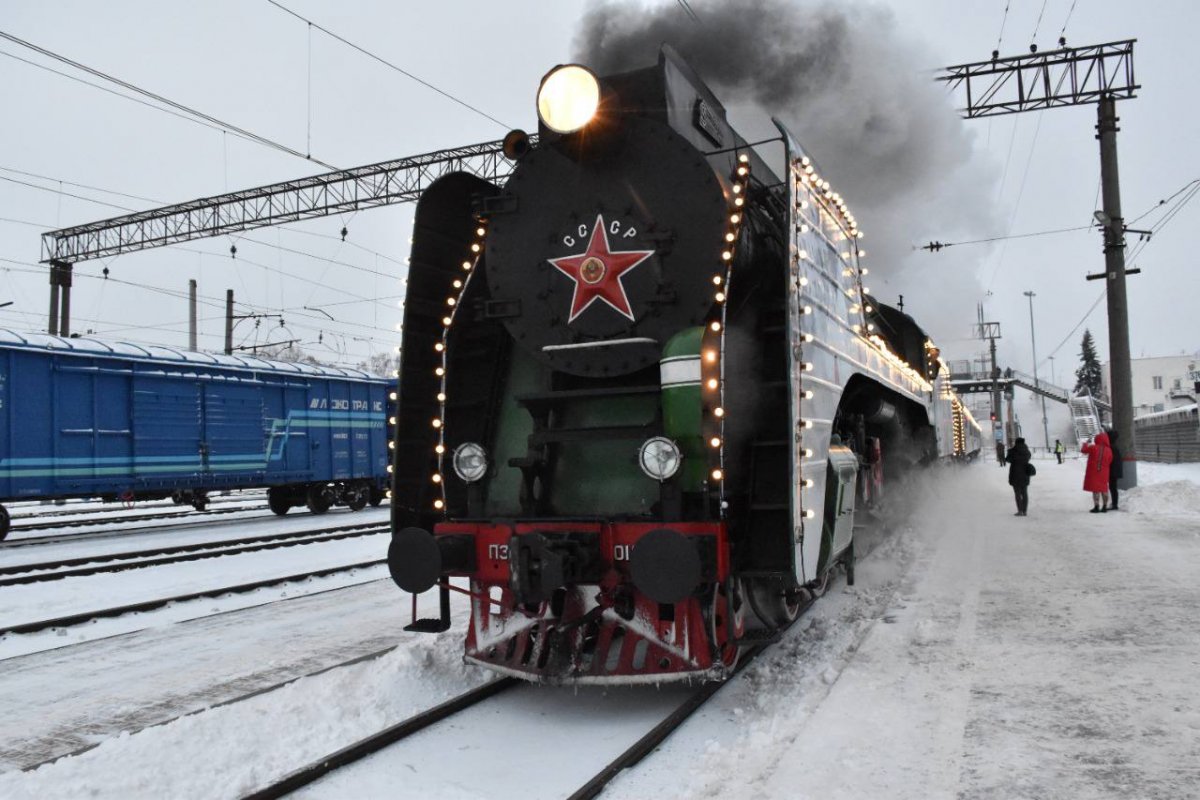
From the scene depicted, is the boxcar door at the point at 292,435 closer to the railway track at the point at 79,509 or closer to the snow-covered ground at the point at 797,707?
the railway track at the point at 79,509

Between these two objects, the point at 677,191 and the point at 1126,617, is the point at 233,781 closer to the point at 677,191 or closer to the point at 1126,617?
the point at 677,191

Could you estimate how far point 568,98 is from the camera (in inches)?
190

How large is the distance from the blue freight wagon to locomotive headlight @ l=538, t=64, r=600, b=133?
825 centimetres

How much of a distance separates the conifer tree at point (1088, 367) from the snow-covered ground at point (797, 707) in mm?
95303

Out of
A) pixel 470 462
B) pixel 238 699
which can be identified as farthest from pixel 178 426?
pixel 470 462

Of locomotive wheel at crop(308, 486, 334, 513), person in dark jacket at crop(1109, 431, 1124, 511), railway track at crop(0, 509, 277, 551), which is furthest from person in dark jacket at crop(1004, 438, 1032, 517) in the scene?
railway track at crop(0, 509, 277, 551)

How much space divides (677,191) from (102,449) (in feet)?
41.2

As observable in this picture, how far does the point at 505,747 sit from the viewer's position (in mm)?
4023

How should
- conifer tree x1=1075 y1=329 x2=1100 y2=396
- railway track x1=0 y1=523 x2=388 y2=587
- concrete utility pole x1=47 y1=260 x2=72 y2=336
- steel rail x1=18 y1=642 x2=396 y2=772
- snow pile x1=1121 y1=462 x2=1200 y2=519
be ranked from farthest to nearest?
conifer tree x1=1075 y1=329 x2=1100 y2=396, concrete utility pole x1=47 y1=260 x2=72 y2=336, snow pile x1=1121 y1=462 x2=1200 y2=519, railway track x1=0 y1=523 x2=388 y2=587, steel rail x1=18 y1=642 x2=396 y2=772

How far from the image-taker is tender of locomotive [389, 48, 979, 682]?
4320mm

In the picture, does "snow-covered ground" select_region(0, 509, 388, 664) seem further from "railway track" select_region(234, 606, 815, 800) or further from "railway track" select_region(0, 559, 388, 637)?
"railway track" select_region(234, 606, 815, 800)

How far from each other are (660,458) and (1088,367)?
10193 centimetres

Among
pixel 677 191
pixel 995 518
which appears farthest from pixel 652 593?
pixel 995 518

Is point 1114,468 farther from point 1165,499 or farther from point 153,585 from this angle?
point 153,585
